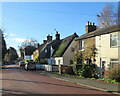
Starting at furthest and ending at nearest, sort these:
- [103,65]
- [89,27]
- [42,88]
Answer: [89,27] → [103,65] → [42,88]

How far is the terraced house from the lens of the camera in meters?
16.5

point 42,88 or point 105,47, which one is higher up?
point 105,47

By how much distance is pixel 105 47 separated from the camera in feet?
58.6

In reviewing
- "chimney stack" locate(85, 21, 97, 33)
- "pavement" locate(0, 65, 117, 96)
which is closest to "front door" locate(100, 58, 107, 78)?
"pavement" locate(0, 65, 117, 96)

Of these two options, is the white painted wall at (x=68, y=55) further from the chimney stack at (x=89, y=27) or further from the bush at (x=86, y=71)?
the bush at (x=86, y=71)

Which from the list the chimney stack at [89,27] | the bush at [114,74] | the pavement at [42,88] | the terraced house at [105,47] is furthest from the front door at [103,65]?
the chimney stack at [89,27]

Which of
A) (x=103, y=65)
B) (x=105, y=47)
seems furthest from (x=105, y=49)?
(x=103, y=65)

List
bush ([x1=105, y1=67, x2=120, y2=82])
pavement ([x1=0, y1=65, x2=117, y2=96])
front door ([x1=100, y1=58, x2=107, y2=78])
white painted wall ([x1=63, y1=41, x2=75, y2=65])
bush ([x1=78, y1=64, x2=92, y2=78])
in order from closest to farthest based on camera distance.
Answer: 1. pavement ([x1=0, y1=65, x2=117, y2=96])
2. bush ([x1=105, y1=67, x2=120, y2=82])
3. front door ([x1=100, y1=58, x2=107, y2=78])
4. bush ([x1=78, y1=64, x2=92, y2=78])
5. white painted wall ([x1=63, y1=41, x2=75, y2=65])

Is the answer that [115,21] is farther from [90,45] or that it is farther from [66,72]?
[66,72]

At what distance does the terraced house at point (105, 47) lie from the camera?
16.5 m

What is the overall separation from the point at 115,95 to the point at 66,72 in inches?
480

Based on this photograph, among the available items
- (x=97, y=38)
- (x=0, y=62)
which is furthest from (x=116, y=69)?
(x=0, y=62)

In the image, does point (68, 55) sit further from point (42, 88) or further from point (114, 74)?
point (42, 88)

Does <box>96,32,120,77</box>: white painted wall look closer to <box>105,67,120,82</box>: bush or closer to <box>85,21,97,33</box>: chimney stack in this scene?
<box>105,67,120,82</box>: bush
